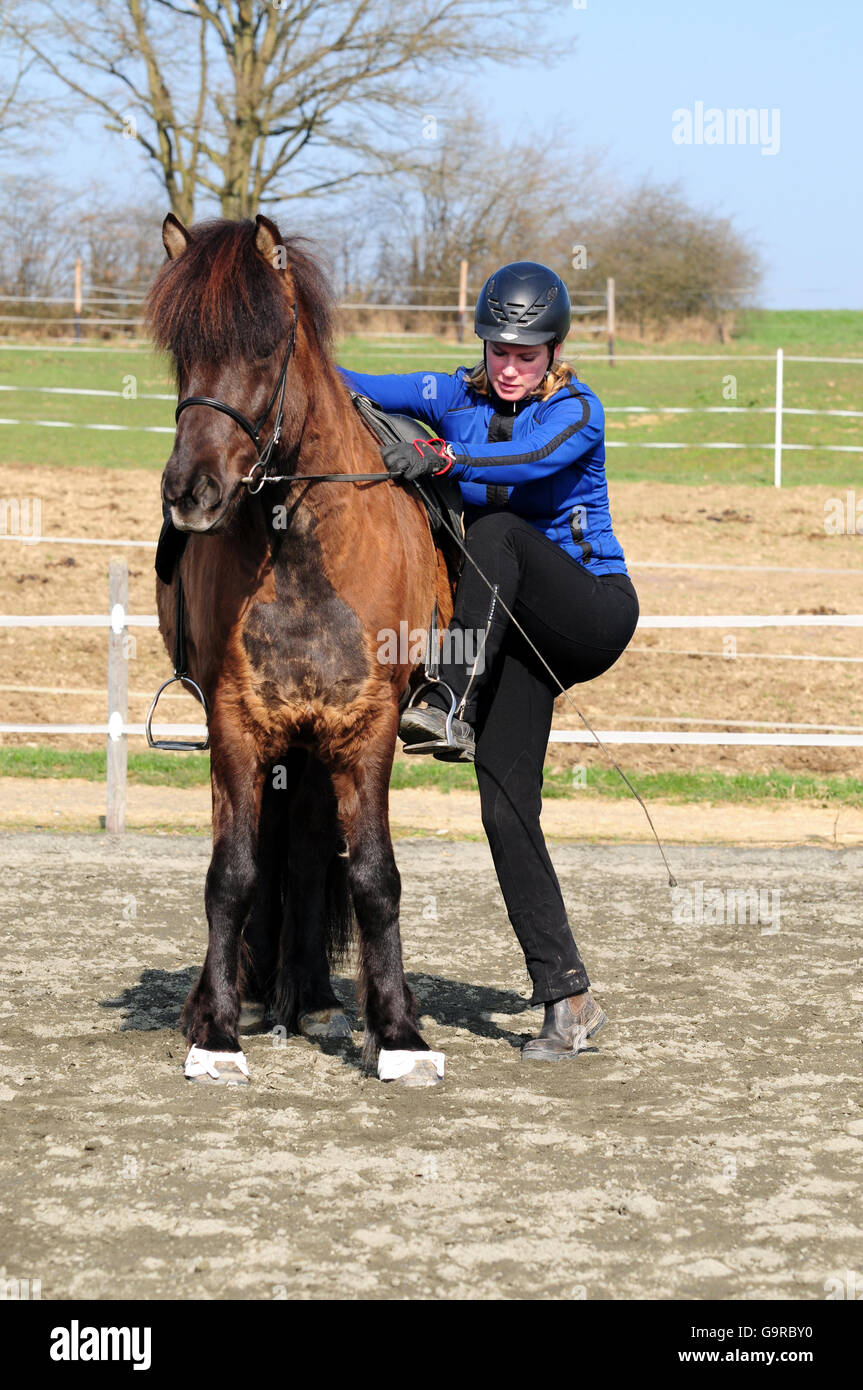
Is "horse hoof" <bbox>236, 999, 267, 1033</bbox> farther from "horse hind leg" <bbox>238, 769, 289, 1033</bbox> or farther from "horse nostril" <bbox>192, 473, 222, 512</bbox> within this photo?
"horse nostril" <bbox>192, 473, 222, 512</bbox>

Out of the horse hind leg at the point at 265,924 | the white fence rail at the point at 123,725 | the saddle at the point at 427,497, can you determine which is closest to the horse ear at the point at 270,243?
the saddle at the point at 427,497

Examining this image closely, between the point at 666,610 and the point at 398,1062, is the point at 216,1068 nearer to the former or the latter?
the point at 398,1062

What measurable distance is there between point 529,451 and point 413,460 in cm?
34

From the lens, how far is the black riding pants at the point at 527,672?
4.52 m

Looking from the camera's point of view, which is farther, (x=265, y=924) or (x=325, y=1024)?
(x=265, y=924)

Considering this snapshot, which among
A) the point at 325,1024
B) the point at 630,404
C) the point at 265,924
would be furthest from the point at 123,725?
the point at 630,404

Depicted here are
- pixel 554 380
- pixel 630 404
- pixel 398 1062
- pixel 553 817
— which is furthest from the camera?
pixel 630 404

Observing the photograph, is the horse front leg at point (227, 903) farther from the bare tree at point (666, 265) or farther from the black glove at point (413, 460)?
the bare tree at point (666, 265)

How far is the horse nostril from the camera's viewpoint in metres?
3.78

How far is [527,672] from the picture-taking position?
4723 mm

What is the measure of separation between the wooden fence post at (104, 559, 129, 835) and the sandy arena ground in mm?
1681

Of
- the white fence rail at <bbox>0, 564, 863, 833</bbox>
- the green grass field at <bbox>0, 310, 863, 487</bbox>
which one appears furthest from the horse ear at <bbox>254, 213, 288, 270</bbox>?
the green grass field at <bbox>0, 310, 863, 487</bbox>

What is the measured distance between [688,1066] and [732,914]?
2243mm
